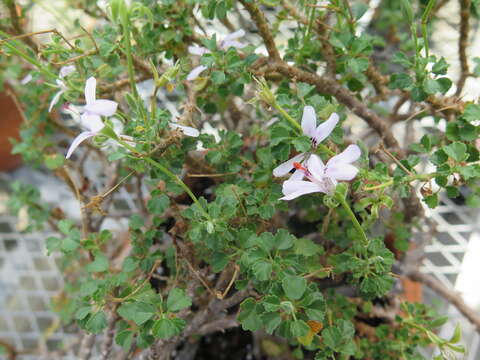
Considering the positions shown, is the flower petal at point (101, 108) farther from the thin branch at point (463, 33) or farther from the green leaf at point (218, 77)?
the thin branch at point (463, 33)

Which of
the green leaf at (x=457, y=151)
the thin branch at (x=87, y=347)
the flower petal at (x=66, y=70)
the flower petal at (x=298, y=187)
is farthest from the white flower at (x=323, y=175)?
the thin branch at (x=87, y=347)

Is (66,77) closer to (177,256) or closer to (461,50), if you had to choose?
(177,256)

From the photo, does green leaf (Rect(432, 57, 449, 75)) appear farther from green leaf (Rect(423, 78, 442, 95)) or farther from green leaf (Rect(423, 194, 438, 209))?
green leaf (Rect(423, 194, 438, 209))

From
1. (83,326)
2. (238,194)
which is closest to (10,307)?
(83,326)

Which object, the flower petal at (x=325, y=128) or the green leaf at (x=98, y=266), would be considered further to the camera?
the green leaf at (x=98, y=266)

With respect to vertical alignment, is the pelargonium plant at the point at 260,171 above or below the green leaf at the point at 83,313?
above
